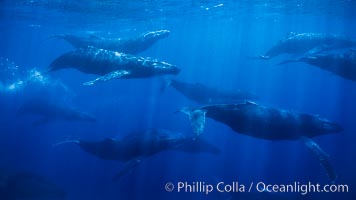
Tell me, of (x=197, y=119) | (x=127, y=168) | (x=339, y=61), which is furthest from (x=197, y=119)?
(x=339, y=61)

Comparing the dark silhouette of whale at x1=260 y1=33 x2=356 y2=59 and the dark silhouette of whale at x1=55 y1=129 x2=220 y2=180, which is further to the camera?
the dark silhouette of whale at x1=260 y1=33 x2=356 y2=59

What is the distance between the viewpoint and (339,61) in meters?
15.2

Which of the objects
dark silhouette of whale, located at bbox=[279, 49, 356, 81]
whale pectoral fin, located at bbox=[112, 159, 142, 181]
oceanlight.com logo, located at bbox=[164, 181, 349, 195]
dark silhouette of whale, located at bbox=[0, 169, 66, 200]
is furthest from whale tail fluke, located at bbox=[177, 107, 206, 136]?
dark silhouette of whale, located at bbox=[0, 169, 66, 200]

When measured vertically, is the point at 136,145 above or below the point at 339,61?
below

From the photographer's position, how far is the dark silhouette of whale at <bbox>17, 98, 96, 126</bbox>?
24.9m

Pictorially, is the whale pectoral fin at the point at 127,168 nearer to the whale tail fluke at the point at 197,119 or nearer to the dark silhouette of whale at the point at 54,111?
the whale tail fluke at the point at 197,119

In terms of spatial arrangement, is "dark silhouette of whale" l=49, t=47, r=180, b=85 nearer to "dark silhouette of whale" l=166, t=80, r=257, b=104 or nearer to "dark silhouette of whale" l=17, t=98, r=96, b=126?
"dark silhouette of whale" l=166, t=80, r=257, b=104

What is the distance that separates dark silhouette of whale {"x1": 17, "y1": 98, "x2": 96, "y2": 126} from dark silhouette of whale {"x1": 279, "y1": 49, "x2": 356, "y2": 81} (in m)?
15.9

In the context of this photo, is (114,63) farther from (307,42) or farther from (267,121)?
(307,42)

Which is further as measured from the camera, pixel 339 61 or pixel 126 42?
pixel 126 42

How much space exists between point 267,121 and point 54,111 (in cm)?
1952

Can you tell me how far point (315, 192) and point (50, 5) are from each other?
25.7 metres

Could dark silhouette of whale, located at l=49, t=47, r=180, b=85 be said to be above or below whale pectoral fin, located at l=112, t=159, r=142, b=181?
above

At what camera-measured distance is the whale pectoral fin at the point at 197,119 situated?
9288 mm
